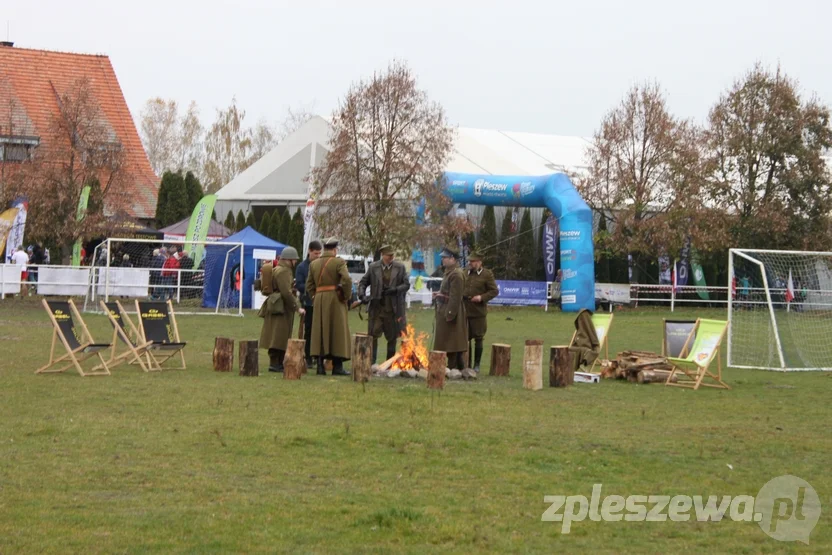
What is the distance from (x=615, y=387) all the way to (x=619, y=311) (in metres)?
22.7

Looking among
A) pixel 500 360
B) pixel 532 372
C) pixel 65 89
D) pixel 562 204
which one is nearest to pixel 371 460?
pixel 532 372

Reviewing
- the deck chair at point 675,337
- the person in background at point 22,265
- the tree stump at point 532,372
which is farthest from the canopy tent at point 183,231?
the tree stump at point 532,372

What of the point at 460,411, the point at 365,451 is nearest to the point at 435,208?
the point at 460,411

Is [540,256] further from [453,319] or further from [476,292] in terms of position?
[453,319]

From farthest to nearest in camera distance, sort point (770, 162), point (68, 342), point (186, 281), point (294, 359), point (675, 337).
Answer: point (770, 162) < point (186, 281) < point (675, 337) < point (68, 342) < point (294, 359)

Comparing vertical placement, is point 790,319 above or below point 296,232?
below

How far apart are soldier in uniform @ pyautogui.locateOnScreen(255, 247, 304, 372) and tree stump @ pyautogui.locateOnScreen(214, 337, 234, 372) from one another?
0.45m

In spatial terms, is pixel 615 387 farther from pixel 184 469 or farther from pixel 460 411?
pixel 184 469

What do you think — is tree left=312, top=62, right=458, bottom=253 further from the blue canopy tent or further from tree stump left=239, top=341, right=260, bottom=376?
tree stump left=239, top=341, right=260, bottom=376

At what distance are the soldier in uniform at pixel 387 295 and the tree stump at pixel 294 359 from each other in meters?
1.49

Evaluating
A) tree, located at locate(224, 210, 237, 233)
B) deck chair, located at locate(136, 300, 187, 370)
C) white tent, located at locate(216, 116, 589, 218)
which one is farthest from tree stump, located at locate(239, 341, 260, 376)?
tree, located at locate(224, 210, 237, 233)

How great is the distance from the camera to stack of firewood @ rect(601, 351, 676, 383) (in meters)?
15.8

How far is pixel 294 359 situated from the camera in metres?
14.4

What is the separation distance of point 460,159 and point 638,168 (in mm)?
6937
